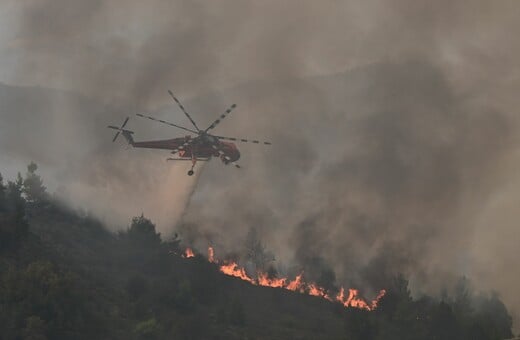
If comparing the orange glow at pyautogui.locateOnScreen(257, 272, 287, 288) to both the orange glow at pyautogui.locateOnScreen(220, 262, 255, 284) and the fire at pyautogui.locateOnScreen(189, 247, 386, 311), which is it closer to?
the fire at pyautogui.locateOnScreen(189, 247, 386, 311)

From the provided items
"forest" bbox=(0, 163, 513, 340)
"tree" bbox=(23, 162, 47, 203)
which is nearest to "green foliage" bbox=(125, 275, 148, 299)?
"forest" bbox=(0, 163, 513, 340)

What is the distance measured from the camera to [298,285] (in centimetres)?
14025

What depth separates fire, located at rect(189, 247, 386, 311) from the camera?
447ft

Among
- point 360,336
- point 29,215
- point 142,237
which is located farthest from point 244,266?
point 360,336

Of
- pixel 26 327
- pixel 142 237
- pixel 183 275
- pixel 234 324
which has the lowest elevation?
pixel 26 327

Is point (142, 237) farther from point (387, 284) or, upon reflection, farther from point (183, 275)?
point (387, 284)

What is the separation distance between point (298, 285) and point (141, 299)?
59282mm

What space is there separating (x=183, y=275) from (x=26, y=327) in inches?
2134

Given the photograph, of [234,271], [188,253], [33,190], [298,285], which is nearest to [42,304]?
[33,190]

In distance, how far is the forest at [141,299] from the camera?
62.2 m

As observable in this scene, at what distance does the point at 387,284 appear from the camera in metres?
152

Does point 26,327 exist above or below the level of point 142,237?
below

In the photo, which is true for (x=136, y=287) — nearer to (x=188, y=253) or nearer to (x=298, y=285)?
(x=188, y=253)

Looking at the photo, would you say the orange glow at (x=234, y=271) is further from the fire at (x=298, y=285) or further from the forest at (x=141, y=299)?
the forest at (x=141, y=299)
